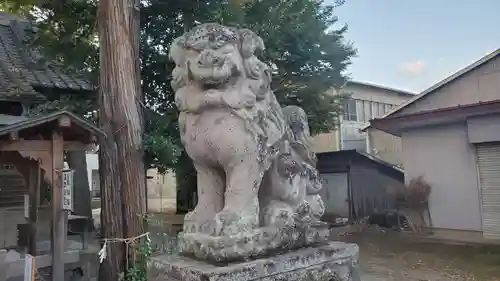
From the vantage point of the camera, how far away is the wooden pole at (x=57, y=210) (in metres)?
6.51

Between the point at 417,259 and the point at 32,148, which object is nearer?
the point at 32,148

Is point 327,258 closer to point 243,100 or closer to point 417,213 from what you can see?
point 243,100

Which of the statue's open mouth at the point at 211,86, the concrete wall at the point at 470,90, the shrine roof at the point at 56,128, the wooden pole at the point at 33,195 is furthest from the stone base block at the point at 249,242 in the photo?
the concrete wall at the point at 470,90

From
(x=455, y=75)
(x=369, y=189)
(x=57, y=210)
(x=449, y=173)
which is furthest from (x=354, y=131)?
(x=57, y=210)

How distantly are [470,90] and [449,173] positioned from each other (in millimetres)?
2414

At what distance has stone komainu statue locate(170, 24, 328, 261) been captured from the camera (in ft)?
8.54

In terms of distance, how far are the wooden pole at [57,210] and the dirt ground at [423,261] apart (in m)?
5.13

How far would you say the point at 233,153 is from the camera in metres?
2.66

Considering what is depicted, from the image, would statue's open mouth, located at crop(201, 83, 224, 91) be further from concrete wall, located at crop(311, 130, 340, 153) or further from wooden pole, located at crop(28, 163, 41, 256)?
concrete wall, located at crop(311, 130, 340, 153)

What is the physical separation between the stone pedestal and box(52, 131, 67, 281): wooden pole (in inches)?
169

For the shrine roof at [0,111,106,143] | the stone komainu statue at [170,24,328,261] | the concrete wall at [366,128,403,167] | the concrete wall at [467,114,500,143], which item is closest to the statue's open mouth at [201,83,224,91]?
the stone komainu statue at [170,24,328,261]

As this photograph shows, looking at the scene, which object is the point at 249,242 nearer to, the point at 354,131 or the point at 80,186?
the point at 80,186

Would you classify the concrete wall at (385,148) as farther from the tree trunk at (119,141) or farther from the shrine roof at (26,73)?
the tree trunk at (119,141)

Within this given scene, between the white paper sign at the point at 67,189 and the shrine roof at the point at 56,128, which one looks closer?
the shrine roof at the point at 56,128
